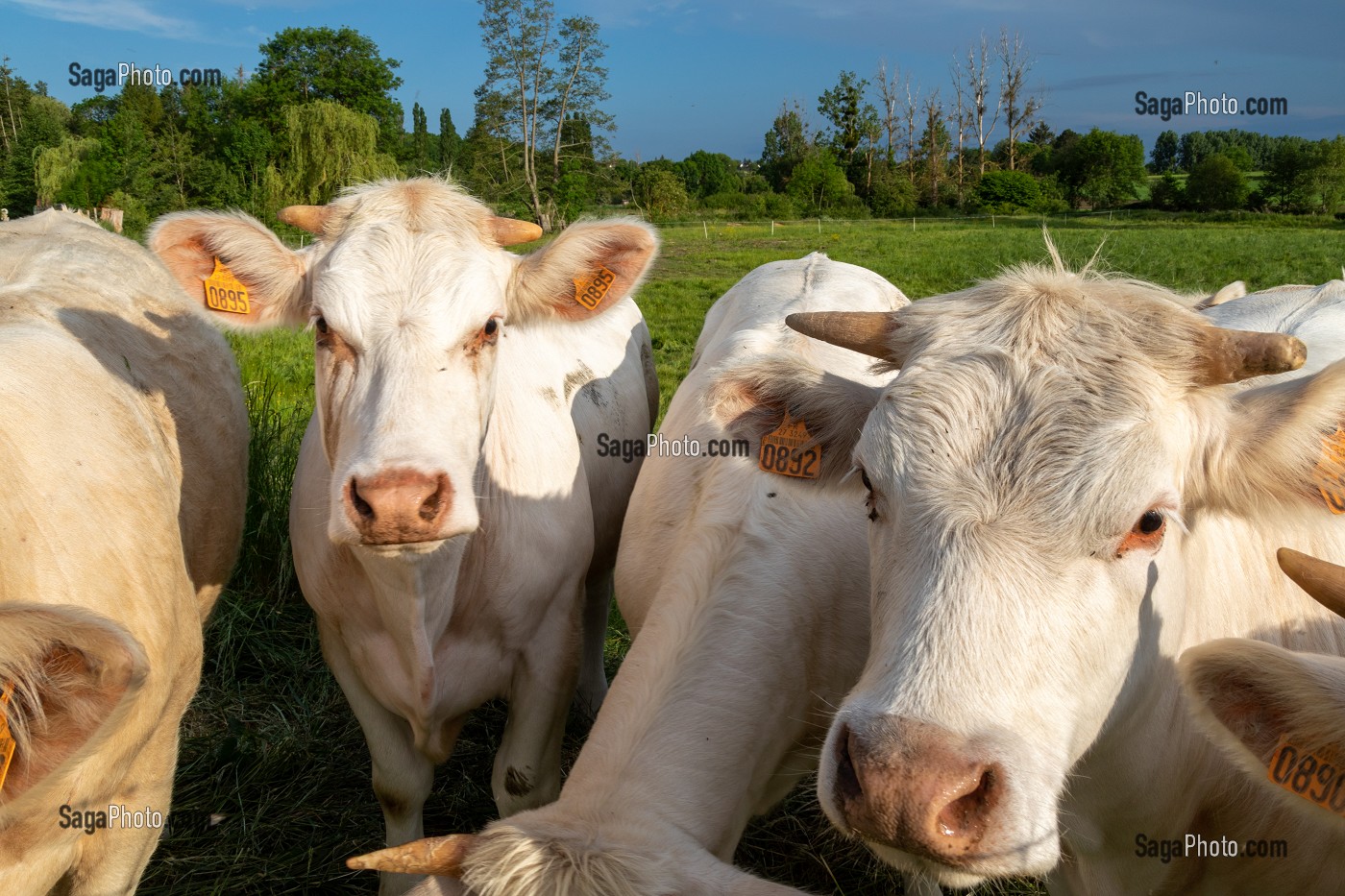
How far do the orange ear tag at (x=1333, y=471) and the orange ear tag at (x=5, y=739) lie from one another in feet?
8.66

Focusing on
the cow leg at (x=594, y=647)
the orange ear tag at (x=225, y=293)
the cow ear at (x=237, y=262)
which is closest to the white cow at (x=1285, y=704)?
the cow ear at (x=237, y=262)

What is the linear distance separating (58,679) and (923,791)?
153 cm

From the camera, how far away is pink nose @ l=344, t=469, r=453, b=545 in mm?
2531

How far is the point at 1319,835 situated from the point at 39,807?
3.27 m

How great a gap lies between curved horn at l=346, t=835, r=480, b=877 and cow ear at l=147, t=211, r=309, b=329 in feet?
7.15

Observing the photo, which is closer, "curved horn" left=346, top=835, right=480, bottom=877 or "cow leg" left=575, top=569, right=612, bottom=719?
"curved horn" left=346, top=835, right=480, bottom=877

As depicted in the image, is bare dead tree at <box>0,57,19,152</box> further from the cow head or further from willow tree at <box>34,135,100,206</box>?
the cow head

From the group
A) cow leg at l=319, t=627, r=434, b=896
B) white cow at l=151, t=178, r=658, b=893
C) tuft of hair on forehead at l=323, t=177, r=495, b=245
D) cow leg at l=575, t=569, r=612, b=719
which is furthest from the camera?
cow leg at l=575, t=569, r=612, b=719

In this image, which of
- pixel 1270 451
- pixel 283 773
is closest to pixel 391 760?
pixel 283 773

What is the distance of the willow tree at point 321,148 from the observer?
37500mm

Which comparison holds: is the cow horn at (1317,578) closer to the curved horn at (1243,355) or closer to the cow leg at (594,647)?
the curved horn at (1243,355)

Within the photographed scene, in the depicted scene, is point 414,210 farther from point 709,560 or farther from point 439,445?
Result: point 709,560

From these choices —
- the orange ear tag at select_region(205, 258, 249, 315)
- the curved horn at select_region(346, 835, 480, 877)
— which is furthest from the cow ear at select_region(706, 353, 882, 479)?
the orange ear tag at select_region(205, 258, 249, 315)

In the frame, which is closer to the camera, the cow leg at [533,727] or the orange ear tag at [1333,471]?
the orange ear tag at [1333,471]
